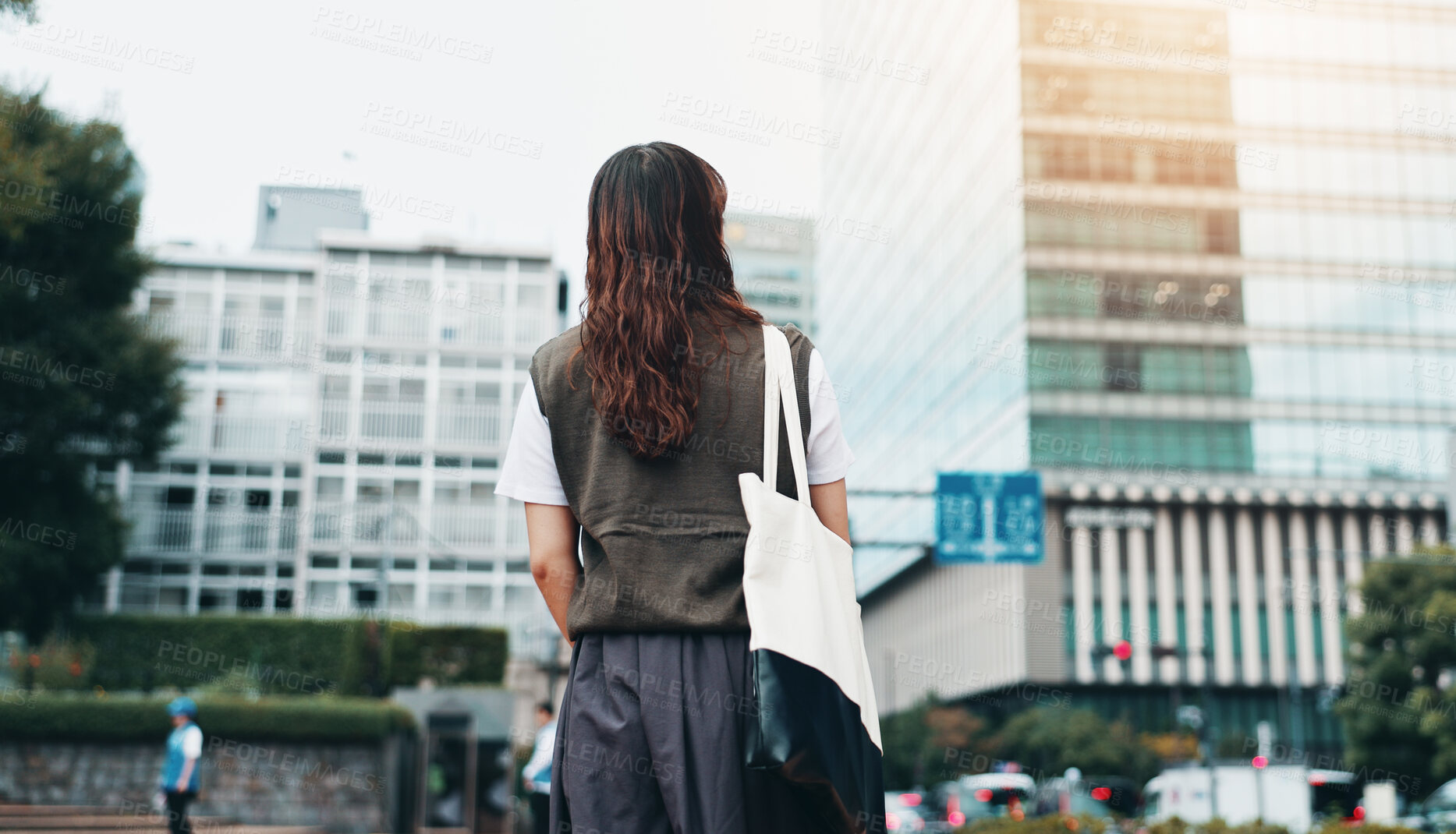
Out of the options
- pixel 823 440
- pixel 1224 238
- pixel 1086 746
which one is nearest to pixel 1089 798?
pixel 1086 746

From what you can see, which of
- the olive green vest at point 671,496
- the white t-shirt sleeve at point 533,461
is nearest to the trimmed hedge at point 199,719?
the white t-shirt sleeve at point 533,461

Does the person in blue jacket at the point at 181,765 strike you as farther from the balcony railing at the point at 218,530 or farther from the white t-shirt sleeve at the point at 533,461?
the balcony railing at the point at 218,530

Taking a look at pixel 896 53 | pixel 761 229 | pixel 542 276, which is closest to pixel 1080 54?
pixel 896 53

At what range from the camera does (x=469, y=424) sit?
40531 millimetres

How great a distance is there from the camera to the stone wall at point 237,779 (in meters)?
19.4

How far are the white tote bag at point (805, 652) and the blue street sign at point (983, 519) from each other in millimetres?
18300

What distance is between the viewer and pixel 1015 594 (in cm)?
5147

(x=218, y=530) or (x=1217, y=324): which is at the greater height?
(x=1217, y=324)

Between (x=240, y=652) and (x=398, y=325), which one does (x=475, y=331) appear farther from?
(x=240, y=652)

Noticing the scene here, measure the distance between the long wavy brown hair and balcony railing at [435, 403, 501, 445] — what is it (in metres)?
38.9

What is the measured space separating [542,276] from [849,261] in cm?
4162

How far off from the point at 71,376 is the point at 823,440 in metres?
26.3

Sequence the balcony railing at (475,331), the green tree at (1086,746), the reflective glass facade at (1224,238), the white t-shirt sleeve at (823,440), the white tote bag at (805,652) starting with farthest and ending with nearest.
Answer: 1. the reflective glass facade at (1224,238)
2. the green tree at (1086,746)
3. the balcony railing at (475,331)
4. the white t-shirt sleeve at (823,440)
5. the white tote bag at (805,652)

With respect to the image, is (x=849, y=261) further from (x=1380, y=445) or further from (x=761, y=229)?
(x=1380, y=445)
